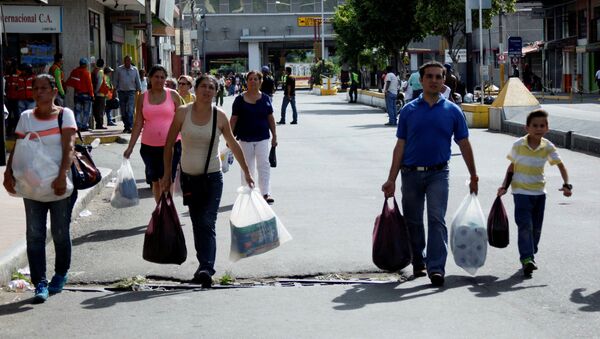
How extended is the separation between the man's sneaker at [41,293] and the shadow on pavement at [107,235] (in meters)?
2.80

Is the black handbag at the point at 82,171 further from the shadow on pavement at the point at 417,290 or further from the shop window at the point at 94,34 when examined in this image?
the shop window at the point at 94,34

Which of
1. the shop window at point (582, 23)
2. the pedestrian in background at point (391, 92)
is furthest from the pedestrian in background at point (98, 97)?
the shop window at point (582, 23)

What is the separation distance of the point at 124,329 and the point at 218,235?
4.10m

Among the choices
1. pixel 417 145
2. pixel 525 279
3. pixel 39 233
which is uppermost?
pixel 417 145

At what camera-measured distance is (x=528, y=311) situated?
709cm

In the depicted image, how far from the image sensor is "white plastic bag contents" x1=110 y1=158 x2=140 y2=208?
1118cm

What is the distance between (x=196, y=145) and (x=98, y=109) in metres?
20.4

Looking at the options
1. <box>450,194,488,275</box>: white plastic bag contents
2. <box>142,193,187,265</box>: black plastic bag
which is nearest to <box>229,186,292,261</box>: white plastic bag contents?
<box>142,193,187,265</box>: black plastic bag

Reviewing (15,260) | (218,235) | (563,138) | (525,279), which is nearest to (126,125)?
(563,138)

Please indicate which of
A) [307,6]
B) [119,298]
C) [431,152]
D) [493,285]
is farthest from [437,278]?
[307,6]

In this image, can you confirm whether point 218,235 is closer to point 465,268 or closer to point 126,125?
point 465,268

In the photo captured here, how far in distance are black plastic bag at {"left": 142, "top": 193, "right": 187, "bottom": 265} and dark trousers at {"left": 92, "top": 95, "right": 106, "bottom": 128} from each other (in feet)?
66.6

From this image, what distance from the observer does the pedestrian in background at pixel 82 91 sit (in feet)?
83.5

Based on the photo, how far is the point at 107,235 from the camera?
11.2 metres
